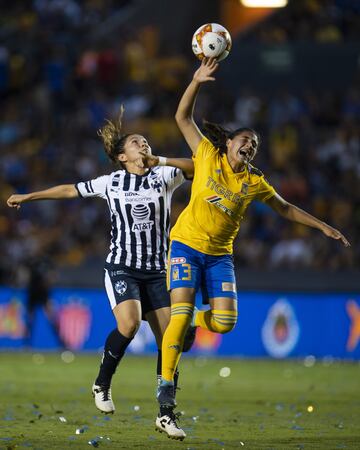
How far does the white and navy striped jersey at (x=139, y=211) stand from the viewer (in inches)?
364

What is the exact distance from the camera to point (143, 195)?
9234 millimetres

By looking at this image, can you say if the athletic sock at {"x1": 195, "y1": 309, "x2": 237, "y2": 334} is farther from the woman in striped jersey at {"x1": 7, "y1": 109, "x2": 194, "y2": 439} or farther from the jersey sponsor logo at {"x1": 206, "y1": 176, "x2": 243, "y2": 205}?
the jersey sponsor logo at {"x1": 206, "y1": 176, "x2": 243, "y2": 205}

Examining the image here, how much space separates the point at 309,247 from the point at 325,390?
6.84 m

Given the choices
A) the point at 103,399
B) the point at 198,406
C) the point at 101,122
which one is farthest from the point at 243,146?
the point at 101,122

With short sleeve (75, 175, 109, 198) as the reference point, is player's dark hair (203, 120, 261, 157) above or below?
above

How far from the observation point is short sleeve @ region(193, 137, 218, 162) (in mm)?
8789

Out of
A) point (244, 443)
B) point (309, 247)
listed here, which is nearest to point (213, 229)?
point (244, 443)

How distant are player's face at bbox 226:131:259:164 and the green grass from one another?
2.15 m

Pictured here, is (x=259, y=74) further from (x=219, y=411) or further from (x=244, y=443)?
(x=244, y=443)

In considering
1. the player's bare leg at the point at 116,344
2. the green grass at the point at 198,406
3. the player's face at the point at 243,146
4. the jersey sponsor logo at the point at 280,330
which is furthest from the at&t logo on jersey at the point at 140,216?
the jersey sponsor logo at the point at 280,330

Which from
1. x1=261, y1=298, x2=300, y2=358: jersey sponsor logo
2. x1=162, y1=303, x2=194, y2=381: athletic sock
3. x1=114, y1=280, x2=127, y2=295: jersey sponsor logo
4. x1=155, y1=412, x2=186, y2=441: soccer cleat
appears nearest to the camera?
x1=155, y1=412, x2=186, y2=441: soccer cleat

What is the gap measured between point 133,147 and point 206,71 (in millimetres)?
1071

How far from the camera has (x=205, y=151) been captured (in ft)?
28.9

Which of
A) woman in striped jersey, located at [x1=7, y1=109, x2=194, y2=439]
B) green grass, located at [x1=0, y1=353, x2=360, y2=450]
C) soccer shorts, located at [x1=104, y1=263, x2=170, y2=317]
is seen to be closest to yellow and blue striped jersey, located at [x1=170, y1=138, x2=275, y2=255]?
woman in striped jersey, located at [x1=7, y1=109, x2=194, y2=439]
